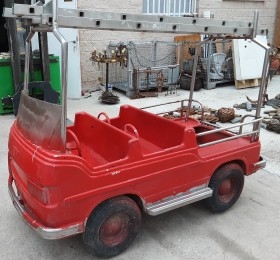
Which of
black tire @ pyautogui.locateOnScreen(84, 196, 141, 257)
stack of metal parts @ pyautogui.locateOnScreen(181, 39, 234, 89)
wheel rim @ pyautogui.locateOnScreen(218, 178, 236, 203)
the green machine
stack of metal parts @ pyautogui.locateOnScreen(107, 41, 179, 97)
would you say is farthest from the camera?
stack of metal parts @ pyautogui.locateOnScreen(181, 39, 234, 89)

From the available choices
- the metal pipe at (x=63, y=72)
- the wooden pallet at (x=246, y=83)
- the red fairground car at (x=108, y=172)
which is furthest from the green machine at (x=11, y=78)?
the wooden pallet at (x=246, y=83)

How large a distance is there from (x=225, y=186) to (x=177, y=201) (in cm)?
65

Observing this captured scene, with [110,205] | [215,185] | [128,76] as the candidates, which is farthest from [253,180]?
[128,76]

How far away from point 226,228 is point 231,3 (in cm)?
831

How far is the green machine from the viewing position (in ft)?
18.8

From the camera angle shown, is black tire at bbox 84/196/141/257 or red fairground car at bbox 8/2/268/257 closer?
red fairground car at bbox 8/2/268/257

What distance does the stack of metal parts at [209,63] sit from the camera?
8234mm

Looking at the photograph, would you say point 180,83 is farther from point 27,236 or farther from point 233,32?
point 27,236

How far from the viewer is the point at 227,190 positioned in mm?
3215

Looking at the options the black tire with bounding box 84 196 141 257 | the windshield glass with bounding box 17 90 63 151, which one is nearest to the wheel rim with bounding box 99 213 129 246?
the black tire with bounding box 84 196 141 257

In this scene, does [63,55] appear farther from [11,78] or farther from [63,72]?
[11,78]

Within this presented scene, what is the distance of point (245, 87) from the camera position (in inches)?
339

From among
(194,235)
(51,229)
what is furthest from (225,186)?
(51,229)

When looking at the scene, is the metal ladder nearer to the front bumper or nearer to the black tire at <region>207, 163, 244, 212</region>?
the front bumper
